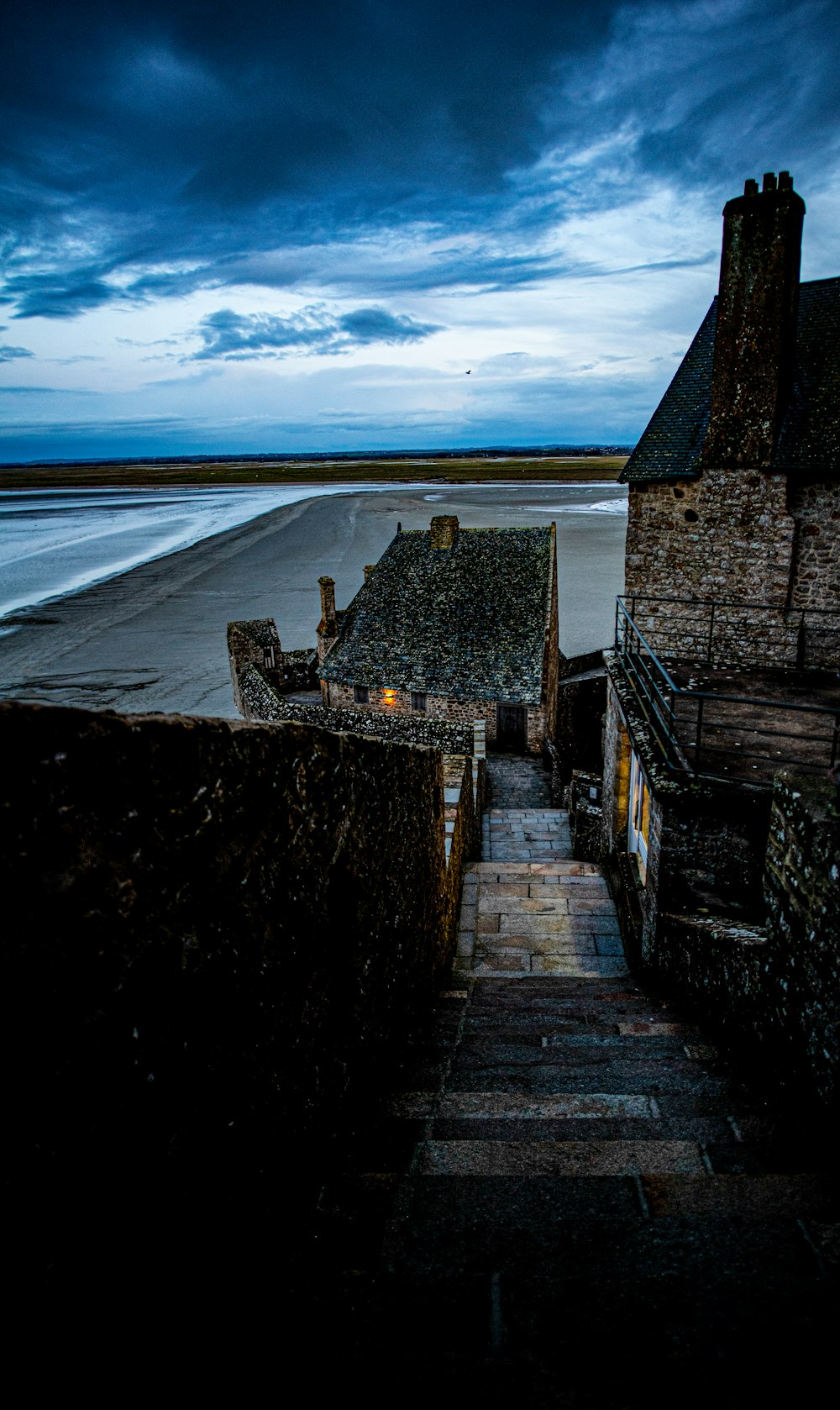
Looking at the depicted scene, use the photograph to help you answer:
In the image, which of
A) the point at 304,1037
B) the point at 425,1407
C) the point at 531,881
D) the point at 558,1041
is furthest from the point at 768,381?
the point at 425,1407

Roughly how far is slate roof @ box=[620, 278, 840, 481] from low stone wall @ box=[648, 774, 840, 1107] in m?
10.9

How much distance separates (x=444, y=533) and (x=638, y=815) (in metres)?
22.3

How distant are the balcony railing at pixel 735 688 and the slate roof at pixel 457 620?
31.7ft

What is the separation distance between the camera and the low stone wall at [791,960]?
407 cm

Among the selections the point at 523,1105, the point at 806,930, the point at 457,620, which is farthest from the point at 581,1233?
the point at 457,620

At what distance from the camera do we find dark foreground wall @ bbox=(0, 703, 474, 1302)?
1802 mm

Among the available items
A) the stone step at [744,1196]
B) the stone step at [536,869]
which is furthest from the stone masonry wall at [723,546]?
the stone step at [744,1196]

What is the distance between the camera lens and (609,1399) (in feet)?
6.70

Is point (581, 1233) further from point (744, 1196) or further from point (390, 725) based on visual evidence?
point (390, 725)

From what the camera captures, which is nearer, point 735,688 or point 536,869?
point 735,688

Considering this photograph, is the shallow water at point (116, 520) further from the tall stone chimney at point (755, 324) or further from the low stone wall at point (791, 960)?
the low stone wall at point (791, 960)

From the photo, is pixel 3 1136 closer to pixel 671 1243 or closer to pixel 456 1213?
pixel 456 1213

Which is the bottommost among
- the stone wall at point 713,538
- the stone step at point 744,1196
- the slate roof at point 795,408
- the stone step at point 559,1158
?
the stone step at point 559,1158

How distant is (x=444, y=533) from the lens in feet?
98.9
